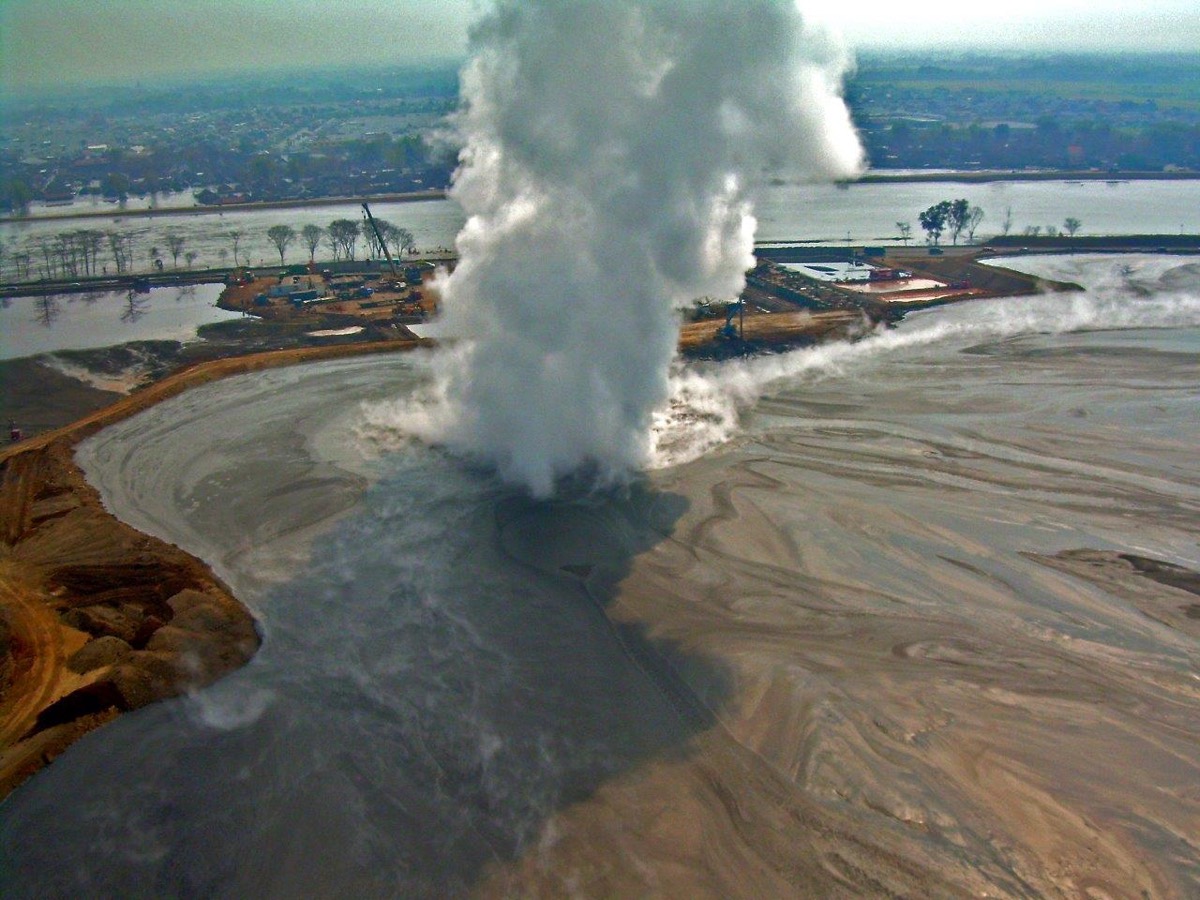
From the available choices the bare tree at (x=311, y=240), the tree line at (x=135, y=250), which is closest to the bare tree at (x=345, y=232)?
the tree line at (x=135, y=250)

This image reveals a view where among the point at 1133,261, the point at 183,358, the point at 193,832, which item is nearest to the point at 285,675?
the point at 193,832

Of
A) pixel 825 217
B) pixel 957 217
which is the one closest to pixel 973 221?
pixel 957 217

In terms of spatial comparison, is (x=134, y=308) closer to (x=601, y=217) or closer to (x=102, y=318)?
(x=102, y=318)

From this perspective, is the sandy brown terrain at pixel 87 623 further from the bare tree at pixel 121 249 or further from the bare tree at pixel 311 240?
the bare tree at pixel 121 249

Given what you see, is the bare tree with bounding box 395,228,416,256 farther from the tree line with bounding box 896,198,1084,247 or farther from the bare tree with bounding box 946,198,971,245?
the bare tree with bounding box 946,198,971,245

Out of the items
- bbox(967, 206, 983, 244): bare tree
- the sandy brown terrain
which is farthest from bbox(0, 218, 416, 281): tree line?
the sandy brown terrain

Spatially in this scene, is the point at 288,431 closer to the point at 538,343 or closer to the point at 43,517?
the point at 43,517

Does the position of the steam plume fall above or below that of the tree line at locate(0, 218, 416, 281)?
above
